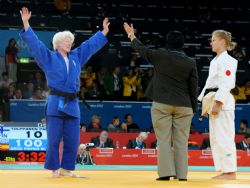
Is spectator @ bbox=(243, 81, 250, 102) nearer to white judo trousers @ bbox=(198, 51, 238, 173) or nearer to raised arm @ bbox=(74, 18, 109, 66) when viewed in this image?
white judo trousers @ bbox=(198, 51, 238, 173)

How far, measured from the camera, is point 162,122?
8.32m

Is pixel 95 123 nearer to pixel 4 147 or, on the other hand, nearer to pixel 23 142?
pixel 23 142

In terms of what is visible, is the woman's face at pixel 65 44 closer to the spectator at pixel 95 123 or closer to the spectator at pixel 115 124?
the spectator at pixel 95 123

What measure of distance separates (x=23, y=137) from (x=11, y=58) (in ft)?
21.9

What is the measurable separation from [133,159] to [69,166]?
22.3ft

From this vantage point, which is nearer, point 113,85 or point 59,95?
point 59,95

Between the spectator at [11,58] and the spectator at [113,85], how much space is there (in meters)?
2.84

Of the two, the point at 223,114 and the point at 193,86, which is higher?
the point at 193,86

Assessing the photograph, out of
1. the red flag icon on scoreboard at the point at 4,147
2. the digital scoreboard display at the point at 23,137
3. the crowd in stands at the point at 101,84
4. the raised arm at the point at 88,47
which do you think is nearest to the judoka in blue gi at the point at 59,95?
the raised arm at the point at 88,47

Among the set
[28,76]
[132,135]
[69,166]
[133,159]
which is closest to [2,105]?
[28,76]

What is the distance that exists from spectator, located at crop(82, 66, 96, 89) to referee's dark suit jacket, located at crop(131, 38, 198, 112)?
12371 mm

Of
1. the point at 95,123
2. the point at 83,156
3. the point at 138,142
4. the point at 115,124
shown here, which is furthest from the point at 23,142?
the point at 115,124

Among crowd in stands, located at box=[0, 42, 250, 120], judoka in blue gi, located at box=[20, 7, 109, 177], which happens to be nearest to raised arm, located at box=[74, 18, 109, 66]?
judoka in blue gi, located at box=[20, 7, 109, 177]

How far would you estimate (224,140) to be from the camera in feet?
29.2
